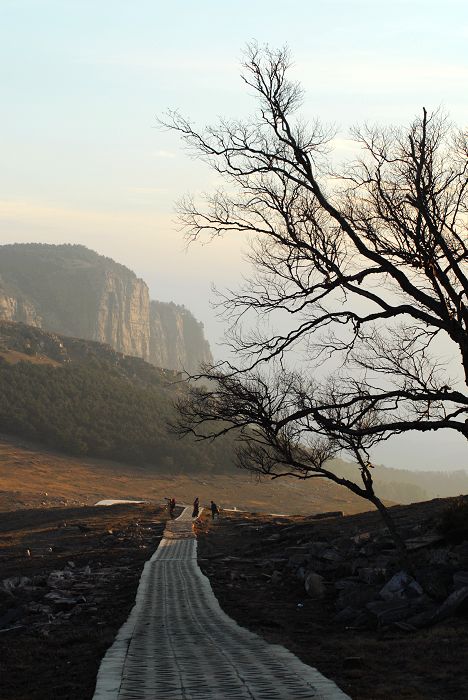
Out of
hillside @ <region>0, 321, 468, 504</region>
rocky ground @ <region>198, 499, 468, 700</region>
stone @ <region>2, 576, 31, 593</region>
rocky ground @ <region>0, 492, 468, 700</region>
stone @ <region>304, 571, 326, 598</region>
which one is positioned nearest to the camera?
rocky ground @ <region>198, 499, 468, 700</region>

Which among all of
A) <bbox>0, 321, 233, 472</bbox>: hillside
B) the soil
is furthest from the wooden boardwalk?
<bbox>0, 321, 233, 472</bbox>: hillside

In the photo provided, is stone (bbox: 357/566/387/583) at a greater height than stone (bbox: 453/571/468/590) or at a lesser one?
lesser

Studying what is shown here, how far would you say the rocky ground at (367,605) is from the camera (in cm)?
971

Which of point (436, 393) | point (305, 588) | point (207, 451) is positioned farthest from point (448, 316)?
point (207, 451)

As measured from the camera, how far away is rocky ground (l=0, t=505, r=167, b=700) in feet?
33.1

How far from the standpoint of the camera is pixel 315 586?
17016 millimetres

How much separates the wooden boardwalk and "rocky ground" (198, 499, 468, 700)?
1.58ft

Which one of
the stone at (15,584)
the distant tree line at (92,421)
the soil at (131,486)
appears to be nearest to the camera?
the stone at (15,584)

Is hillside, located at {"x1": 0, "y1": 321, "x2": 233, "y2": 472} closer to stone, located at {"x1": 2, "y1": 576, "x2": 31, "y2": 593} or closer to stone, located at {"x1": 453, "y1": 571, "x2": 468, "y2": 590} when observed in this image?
stone, located at {"x1": 2, "y1": 576, "x2": 31, "y2": 593}

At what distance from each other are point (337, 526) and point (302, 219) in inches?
700

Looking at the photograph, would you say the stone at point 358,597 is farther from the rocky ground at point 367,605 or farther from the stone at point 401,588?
the stone at point 401,588

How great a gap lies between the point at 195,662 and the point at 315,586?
784 centimetres

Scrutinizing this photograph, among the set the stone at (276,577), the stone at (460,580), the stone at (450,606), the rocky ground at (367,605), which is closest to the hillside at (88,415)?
the rocky ground at (367,605)

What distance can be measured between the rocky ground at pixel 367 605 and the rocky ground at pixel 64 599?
2.45 m
